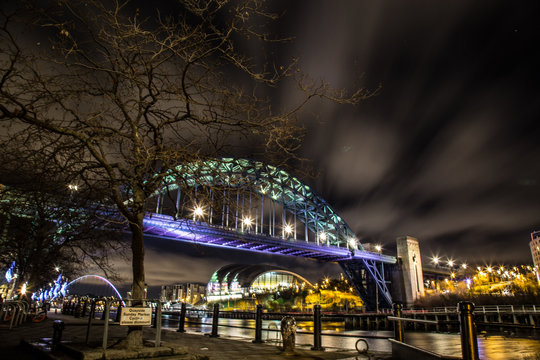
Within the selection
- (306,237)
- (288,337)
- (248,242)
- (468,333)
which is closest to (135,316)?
(288,337)

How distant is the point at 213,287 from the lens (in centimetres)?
13300

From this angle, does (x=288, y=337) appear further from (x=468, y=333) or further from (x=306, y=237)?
(x=306, y=237)

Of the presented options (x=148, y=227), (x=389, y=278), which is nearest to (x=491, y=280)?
(x=389, y=278)

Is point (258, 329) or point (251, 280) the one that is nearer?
point (258, 329)

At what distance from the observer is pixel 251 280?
118m

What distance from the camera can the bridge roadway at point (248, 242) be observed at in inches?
1481

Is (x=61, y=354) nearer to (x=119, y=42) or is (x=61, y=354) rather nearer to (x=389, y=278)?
(x=119, y=42)

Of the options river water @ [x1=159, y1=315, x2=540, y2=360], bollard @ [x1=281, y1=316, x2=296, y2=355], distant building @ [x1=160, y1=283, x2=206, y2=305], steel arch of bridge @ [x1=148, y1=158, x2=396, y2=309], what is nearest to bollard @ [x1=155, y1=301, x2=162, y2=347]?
bollard @ [x1=281, y1=316, x2=296, y2=355]

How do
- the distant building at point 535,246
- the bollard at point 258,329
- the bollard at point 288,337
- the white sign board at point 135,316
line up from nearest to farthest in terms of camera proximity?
the white sign board at point 135,316 → the bollard at point 288,337 → the bollard at point 258,329 → the distant building at point 535,246

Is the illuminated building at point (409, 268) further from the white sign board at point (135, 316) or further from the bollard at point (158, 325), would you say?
the white sign board at point (135, 316)

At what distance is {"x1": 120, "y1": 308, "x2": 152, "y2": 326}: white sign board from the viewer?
5324 mm

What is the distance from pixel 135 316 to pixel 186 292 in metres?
179

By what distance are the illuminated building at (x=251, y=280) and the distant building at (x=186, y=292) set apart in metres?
31.8

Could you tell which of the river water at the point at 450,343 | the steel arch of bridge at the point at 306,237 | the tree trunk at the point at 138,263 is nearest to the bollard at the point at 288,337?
the river water at the point at 450,343
